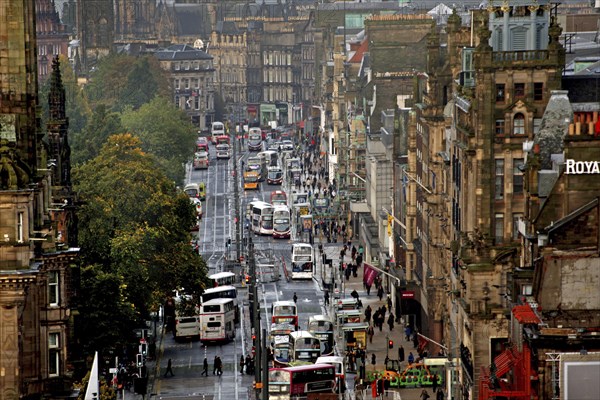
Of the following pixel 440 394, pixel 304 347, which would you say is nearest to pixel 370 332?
pixel 304 347

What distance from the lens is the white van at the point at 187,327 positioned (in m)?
173

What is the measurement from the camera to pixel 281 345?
16262cm

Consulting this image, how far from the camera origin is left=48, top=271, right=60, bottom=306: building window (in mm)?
111375

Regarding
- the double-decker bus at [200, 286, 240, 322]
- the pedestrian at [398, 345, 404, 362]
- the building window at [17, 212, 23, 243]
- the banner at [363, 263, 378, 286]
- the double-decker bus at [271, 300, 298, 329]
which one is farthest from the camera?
the banner at [363, 263, 378, 286]

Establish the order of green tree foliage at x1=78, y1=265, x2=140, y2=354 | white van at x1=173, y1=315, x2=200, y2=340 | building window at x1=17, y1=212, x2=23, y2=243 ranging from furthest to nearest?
white van at x1=173, y1=315, x2=200, y2=340 < green tree foliage at x1=78, y1=265, x2=140, y2=354 < building window at x1=17, y1=212, x2=23, y2=243

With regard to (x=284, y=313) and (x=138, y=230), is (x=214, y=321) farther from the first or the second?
(x=138, y=230)

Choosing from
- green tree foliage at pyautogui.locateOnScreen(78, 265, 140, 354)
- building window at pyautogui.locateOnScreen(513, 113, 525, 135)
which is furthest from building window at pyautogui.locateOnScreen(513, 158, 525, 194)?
green tree foliage at pyautogui.locateOnScreen(78, 265, 140, 354)

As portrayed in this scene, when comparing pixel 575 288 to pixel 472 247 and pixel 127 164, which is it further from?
pixel 127 164

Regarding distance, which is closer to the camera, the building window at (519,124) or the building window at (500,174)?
the building window at (519,124)

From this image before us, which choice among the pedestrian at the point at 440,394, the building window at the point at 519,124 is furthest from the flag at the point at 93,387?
the pedestrian at the point at 440,394

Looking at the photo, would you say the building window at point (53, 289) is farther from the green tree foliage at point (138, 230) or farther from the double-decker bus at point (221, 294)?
the double-decker bus at point (221, 294)

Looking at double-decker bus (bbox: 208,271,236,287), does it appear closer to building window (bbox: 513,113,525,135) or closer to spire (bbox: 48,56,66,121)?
spire (bbox: 48,56,66,121)

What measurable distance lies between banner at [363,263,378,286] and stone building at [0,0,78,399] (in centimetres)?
7411

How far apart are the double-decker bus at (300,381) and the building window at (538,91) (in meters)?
28.5
